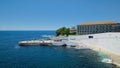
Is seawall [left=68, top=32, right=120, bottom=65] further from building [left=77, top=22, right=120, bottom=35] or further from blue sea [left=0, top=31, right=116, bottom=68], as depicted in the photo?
building [left=77, top=22, right=120, bottom=35]

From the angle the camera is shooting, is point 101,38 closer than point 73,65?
No

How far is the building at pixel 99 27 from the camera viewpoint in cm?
12712

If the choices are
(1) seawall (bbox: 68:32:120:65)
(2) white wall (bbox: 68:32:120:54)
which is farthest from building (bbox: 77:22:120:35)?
(2) white wall (bbox: 68:32:120:54)

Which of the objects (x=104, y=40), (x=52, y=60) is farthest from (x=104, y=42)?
(x=52, y=60)

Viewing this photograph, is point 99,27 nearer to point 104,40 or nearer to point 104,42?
point 104,40

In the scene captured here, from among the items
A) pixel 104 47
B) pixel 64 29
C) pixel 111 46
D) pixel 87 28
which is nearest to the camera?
pixel 111 46

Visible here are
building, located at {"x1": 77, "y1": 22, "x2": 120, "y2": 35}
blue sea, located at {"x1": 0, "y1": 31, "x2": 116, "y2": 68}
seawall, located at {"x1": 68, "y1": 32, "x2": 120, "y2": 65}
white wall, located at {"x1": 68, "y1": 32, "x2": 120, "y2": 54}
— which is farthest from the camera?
building, located at {"x1": 77, "y1": 22, "x2": 120, "y2": 35}

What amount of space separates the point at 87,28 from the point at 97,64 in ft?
258

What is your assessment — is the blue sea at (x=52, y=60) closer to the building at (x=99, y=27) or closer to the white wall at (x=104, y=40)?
the white wall at (x=104, y=40)

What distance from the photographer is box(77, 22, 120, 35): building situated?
5005 inches

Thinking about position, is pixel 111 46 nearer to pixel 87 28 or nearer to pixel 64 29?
pixel 87 28

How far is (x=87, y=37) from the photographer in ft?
321

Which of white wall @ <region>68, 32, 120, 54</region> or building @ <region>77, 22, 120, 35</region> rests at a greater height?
building @ <region>77, 22, 120, 35</region>

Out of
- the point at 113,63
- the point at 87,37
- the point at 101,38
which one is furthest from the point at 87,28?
the point at 113,63
